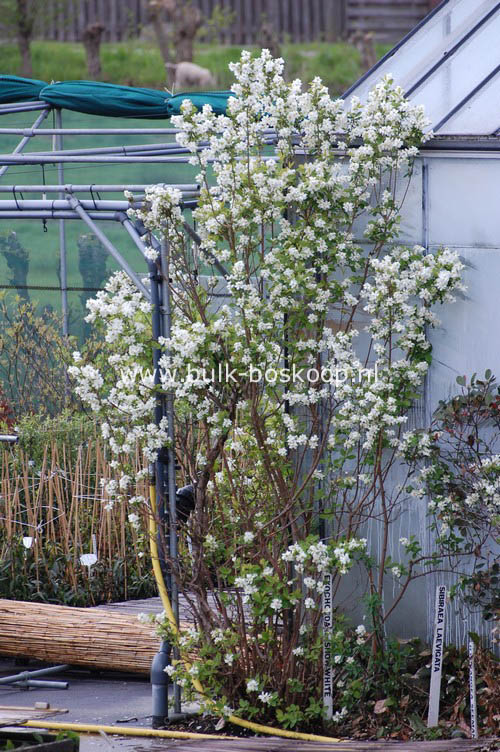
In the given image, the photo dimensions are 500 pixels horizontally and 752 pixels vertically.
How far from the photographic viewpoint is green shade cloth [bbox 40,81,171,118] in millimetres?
8250

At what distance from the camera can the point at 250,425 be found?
5.14 metres

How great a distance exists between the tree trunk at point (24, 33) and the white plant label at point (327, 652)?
56.6 ft

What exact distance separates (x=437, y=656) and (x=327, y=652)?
49 cm

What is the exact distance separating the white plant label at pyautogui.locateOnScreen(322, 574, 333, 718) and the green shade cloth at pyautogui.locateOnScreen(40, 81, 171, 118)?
4.43 metres

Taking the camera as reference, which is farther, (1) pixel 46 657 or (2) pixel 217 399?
(1) pixel 46 657

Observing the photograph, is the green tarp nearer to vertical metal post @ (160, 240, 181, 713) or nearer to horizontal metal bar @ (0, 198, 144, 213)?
horizontal metal bar @ (0, 198, 144, 213)

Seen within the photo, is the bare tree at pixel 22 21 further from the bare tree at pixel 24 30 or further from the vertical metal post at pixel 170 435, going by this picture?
the vertical metal post at pixel 170 435

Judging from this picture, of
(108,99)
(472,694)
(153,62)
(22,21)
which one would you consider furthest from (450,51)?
(22,21)

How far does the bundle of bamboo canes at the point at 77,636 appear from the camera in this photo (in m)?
6.03

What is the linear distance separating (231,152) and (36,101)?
4.38 m

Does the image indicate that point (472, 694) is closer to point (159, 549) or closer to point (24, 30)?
point (159, 549)

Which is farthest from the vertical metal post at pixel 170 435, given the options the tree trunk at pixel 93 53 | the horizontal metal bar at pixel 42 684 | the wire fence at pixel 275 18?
the wire fence at pixel 275 18

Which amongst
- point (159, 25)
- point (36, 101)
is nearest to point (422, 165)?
point (36, 101)

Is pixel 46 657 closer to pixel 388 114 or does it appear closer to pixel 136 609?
pixel 136 609
